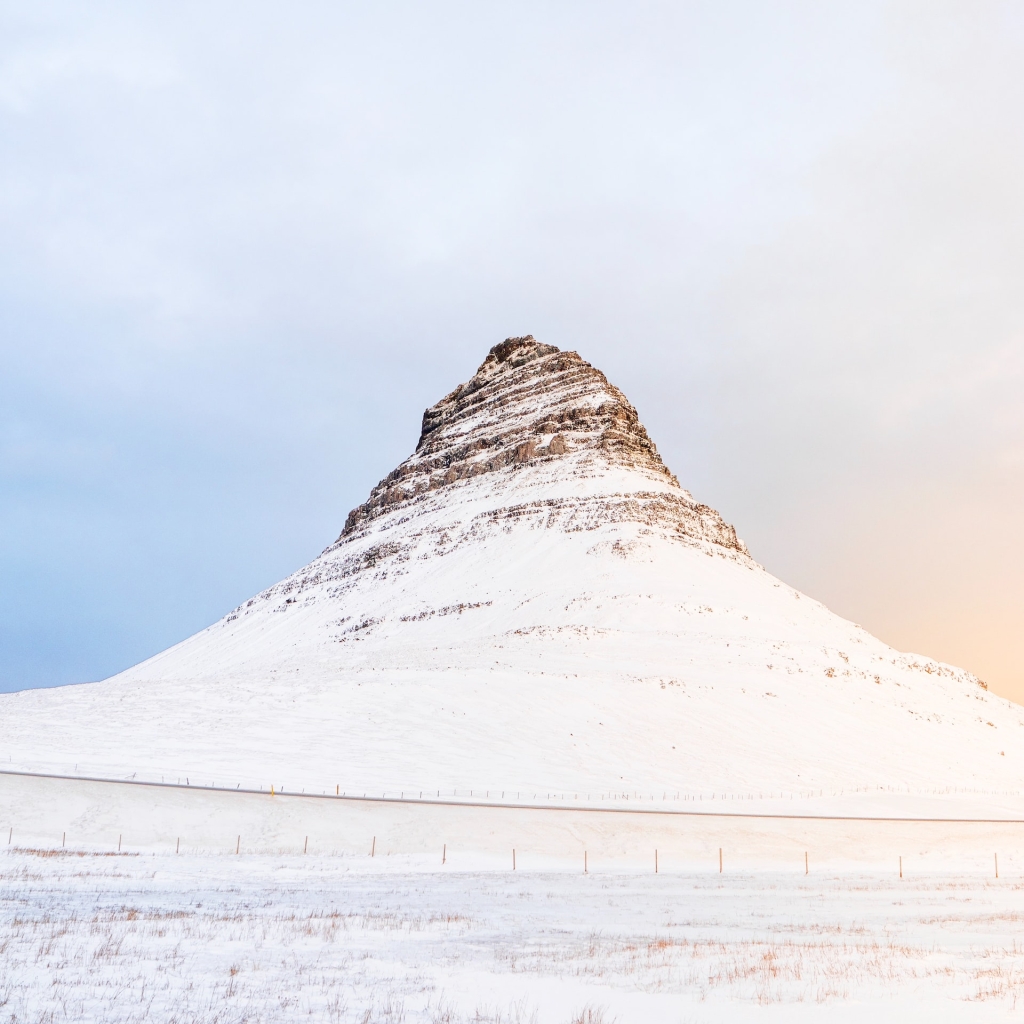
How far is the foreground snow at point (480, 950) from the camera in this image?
11289 millimetres

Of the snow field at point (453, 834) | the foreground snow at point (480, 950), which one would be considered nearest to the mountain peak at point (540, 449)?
the snow field at point (453, 834)

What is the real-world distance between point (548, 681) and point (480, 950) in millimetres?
44890

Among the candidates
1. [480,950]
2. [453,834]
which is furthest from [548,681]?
[480,950]

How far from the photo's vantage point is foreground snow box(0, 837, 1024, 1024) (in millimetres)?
11289

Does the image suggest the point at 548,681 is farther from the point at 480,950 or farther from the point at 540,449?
the point at 540,449

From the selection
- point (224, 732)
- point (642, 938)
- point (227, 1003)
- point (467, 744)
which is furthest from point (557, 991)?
point (224, 732)

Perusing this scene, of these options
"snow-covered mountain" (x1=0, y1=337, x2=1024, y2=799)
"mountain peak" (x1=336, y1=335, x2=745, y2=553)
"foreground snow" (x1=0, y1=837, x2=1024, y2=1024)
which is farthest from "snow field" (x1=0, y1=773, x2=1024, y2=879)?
"mountain peak" (x1=336, y1=335, x2=745, y2=553)

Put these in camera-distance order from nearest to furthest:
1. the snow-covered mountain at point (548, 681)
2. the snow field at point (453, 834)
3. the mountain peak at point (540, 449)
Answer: the snow field at point (453, 834) < the snow-covered mountain at point (548, 681) < the mountain peak at point (540, 449)

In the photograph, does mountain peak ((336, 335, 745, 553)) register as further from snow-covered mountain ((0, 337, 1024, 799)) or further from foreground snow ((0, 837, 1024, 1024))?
foreground snow ((0, 837, 1024, 1024))

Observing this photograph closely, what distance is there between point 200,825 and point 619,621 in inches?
1763

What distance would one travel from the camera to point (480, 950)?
1530cm

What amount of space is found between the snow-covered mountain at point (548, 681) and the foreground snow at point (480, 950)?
65.9ft

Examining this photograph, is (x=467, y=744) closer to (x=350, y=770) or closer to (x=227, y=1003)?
(x=350, y=770)

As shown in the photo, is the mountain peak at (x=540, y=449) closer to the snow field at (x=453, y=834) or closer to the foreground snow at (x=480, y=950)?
the snow field at (x=453, y=834)
